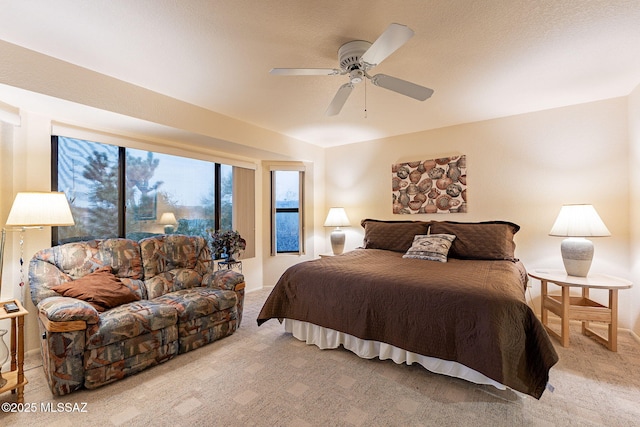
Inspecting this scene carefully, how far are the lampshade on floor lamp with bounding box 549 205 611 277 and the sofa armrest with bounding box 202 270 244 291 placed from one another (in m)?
3.18

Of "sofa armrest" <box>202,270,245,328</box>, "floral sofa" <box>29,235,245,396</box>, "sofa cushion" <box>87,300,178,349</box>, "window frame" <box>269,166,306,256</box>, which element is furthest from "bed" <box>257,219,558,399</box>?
"window frame" <box>269,166,306,256</box>

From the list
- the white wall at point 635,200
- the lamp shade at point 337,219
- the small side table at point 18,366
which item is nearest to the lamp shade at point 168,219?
the small side table at point 18,366

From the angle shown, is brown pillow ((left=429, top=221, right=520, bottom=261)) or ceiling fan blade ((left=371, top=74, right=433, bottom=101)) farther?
brown pillow ((left=429, top=221, right=520, bottom=261))

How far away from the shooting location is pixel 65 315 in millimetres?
1825

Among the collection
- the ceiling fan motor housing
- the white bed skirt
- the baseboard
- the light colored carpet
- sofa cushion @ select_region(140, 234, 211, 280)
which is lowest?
the light colored carpet

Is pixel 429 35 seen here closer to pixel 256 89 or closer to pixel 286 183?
pixel 256 89

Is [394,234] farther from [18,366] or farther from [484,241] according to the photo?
[18,366]

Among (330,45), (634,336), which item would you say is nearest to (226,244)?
(330,45)

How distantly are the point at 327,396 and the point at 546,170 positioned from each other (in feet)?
11.2

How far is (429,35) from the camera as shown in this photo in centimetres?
191

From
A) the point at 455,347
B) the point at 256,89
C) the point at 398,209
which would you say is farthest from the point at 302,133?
the point at 455,347

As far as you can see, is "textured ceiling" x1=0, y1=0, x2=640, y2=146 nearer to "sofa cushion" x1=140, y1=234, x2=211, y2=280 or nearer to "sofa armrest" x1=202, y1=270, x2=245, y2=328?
"sofa cushion" x1=140, y1=234, x2=211, y2=280

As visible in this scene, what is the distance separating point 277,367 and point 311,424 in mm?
672

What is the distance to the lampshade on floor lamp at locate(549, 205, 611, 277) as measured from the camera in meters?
2.58
